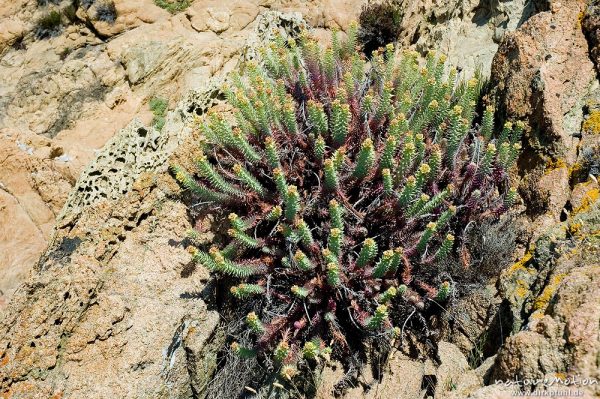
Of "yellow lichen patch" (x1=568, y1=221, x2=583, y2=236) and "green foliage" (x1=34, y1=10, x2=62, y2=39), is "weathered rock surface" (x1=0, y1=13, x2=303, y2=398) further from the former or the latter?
"green foliage" (x1=34, y1=10, x2=62, y2=39)

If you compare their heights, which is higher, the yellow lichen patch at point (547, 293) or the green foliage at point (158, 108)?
the yellow lichen patch at point (547, 293)

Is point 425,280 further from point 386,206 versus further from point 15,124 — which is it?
point 15,124

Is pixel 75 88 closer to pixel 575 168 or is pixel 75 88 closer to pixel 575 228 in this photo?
pixel 575 168

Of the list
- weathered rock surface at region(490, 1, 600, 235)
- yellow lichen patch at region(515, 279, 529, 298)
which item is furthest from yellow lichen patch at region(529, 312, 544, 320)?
weathered rock surface at region(490, 1, 600, 235)

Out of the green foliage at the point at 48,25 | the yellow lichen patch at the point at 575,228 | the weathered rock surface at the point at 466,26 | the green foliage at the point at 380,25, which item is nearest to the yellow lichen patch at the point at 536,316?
the yellow lichen patch at the point at 575,228

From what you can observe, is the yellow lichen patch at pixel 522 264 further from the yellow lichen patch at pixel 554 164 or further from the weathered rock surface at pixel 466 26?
the weathered rock surface at pixel 466 26

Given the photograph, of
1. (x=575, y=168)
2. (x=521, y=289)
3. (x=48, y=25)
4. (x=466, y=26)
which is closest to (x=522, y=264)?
(x=521, y=289)
